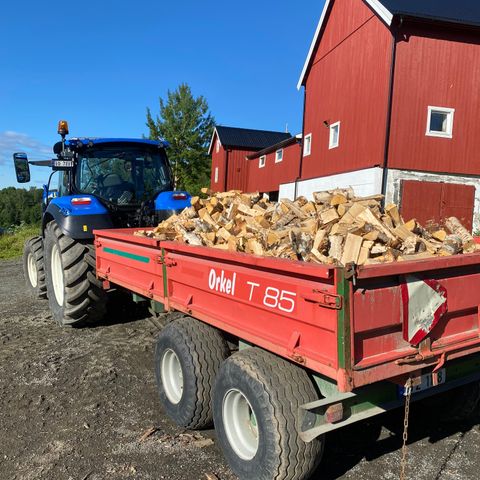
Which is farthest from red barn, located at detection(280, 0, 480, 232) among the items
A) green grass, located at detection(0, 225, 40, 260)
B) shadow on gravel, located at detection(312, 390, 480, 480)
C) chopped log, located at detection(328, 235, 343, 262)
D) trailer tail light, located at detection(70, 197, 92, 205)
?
green grass, located at detection(0, 225, 40, 260)

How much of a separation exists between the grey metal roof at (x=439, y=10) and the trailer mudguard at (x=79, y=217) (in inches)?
448

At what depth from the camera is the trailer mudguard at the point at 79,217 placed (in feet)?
17.4

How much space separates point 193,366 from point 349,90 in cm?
1434

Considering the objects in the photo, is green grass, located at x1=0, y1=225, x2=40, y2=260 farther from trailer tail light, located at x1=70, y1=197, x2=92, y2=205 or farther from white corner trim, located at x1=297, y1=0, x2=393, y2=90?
white corner trim, located at x1=297, y1=0, x2=393, y2=90

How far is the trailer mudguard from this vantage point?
17.4 ft

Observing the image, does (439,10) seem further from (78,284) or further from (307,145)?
(78,284)

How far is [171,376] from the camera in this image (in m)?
3.49

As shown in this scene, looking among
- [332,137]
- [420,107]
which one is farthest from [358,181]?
[332,137]

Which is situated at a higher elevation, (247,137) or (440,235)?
(247,137)

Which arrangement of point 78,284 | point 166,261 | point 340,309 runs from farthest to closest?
point 78,284, point 166,261, point 340,309

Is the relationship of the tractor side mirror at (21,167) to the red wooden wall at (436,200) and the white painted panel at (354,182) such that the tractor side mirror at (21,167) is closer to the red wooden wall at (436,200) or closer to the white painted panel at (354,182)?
the white painted panel at (354,182)

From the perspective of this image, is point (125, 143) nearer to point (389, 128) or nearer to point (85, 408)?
point (85, 408)

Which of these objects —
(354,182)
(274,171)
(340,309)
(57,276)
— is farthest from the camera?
(274,171)

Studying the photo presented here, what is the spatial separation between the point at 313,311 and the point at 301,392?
50 cm
